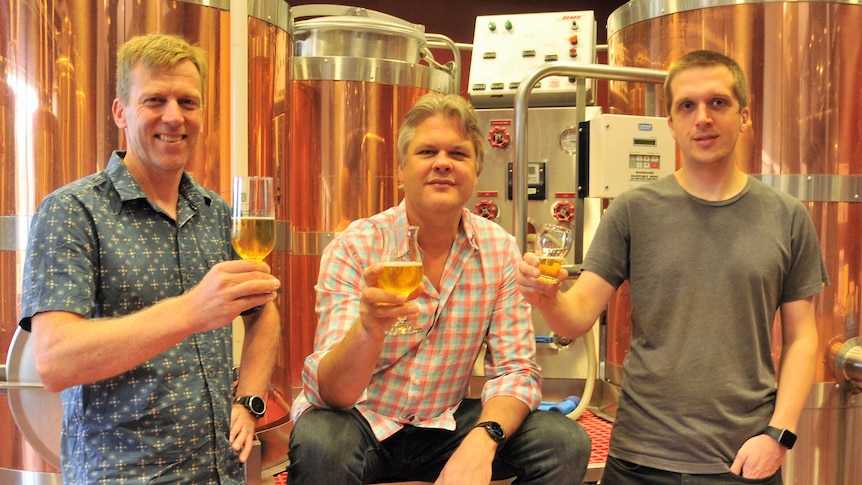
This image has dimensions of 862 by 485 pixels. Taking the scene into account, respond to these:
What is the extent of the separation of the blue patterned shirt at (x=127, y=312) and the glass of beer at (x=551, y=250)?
86 cm

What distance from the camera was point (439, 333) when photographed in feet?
7.34

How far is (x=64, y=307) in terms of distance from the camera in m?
1.60

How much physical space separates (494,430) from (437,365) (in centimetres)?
28

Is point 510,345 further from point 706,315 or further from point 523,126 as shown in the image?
point 523,126

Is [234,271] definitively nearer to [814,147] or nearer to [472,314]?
[472,314]

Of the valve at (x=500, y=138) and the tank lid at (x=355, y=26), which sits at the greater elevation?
the tank lid at (x=355, y=26)

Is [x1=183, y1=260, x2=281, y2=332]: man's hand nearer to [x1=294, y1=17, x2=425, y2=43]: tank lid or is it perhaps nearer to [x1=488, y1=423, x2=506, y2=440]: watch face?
[x1=488, y1=423, x2=506, y2=440]: watch face

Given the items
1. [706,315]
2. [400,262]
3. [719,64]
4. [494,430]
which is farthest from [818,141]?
[400,262]

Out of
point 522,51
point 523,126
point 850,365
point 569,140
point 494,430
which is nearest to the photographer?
point 494,430

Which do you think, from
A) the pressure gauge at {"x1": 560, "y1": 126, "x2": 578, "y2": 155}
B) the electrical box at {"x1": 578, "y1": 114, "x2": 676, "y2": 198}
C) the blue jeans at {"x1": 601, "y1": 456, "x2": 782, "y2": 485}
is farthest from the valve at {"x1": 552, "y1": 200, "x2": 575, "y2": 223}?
the blue jeans at {"x1": 601, "y1": 456, "x2": 782, "y2": 485}

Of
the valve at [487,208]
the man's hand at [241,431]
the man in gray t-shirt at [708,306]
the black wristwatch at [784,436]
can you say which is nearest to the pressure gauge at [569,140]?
the valve at [487,208]

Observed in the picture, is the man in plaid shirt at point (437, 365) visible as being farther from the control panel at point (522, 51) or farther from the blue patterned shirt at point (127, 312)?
the control panel at point (522, 51)

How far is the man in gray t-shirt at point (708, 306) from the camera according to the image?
212 cm

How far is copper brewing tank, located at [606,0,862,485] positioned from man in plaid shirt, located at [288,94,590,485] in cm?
155
